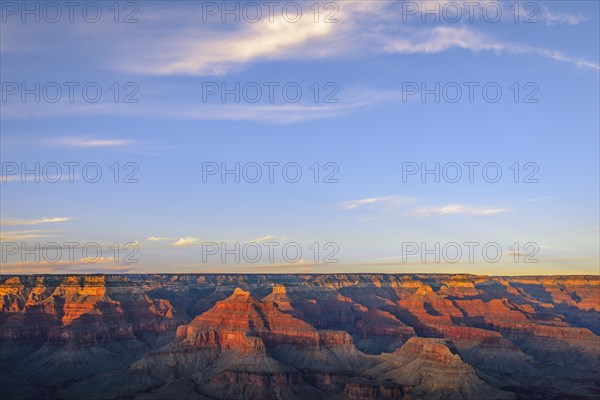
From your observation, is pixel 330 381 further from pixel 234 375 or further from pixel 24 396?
pixel 24 396

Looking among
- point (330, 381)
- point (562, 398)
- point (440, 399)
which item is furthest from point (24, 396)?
point (562, 398)

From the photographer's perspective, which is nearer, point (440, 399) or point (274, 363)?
point (440, 399)

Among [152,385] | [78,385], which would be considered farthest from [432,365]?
[78,385]

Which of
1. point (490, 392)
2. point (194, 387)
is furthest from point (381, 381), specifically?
point (194, 387)

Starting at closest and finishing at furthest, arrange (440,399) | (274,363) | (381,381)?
(440,399) → (381,381) → (274,363)

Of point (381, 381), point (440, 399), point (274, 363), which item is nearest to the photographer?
point (440, 399)

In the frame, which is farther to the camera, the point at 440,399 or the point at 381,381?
the point at 381,381

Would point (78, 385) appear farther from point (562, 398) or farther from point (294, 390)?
point (562, 398)
